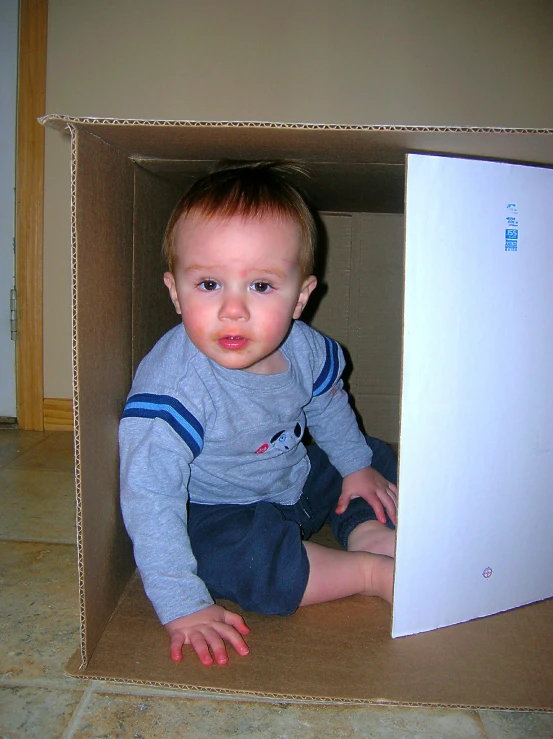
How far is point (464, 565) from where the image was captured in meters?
0.59

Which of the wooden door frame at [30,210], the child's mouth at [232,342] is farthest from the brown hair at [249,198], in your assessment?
the wooden door frame at [30,210]

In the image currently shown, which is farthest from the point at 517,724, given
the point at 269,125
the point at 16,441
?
→ the point at 16,441

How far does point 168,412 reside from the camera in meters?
0.64

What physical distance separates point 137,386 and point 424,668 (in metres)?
0.39

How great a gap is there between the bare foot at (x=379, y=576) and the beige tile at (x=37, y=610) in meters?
0.31

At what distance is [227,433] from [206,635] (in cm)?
22

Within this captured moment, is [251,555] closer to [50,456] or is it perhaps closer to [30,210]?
[50,456]

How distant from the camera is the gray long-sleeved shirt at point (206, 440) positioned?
23.8 inches

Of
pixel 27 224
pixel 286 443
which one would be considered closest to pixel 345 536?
pixel 286 443

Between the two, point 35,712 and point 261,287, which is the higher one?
point 261,287

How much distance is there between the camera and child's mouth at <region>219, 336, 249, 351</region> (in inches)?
25.3

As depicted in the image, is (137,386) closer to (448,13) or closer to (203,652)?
(203,652)

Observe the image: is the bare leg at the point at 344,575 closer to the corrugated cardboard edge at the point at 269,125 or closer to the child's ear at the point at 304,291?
the child's ear at the point at 304,291

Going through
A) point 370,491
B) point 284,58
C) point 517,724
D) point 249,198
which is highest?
point 284,58
